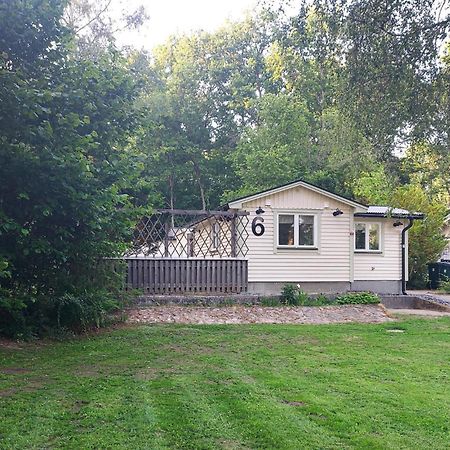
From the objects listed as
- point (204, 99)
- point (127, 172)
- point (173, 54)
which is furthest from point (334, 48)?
point (173, 54)

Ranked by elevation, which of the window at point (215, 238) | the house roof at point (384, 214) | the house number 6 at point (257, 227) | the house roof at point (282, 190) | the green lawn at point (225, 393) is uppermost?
the house roof at point (282, 190)

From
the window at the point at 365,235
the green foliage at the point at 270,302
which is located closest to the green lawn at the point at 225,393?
the green foliage at the point at 270,302

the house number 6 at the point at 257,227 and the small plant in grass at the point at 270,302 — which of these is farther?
the house number 6 at the point at 257,227

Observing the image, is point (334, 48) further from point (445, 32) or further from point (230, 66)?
point (230, 66)

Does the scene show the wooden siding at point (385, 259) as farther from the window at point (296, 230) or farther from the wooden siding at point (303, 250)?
the window at point (296, 230)

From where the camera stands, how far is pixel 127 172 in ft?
28.8

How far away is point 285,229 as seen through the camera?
1491 cm

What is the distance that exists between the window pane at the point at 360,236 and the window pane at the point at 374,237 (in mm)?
236

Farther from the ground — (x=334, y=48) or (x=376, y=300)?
(x=334, y=48)

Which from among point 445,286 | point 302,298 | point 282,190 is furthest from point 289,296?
point 445,286

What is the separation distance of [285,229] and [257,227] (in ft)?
2.94

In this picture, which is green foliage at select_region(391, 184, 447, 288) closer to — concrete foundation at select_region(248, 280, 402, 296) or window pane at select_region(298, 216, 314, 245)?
concrete foundation at select_region(248, 280, 402, 296)

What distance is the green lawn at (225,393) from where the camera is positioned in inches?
166

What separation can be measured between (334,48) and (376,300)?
8.24 meters
